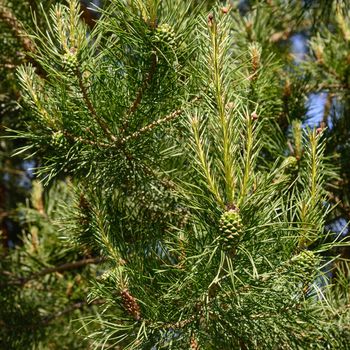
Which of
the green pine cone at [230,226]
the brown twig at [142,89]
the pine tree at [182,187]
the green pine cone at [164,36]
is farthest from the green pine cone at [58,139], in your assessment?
the green pine cone at [230,226]

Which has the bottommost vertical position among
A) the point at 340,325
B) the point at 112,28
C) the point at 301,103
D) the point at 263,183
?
the point at 340,325

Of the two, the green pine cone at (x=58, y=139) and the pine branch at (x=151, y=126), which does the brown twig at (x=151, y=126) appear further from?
the green pine cone at (x=58, y=139)

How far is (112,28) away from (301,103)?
63 centimetres

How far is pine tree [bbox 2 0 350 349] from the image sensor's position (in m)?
0.89

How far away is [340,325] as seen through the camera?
1068 millimetres

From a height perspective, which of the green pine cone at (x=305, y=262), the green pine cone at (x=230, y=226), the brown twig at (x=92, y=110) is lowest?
the green pine cone at (x=305, y=262)

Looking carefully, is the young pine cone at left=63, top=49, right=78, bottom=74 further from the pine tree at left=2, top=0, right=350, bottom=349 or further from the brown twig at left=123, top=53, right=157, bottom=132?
the brown twig at left=123, top=53, right=157, bottom=132

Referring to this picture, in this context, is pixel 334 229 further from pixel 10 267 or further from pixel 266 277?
pixel 10 267

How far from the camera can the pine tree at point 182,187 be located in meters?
0.89

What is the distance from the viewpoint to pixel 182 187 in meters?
1.06

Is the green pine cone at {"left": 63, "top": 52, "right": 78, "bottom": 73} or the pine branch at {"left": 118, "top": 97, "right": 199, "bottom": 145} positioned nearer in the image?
the green pine cone at {"left": 63, "top": 52, "right": 78, "bottom": 73}

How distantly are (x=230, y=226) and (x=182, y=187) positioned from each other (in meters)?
0.21

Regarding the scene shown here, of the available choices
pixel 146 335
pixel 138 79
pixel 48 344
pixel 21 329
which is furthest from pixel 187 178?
pixel 48 344

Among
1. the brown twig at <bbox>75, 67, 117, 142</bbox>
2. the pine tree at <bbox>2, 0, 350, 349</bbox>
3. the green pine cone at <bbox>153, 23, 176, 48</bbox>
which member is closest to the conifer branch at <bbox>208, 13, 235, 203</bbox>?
the pine tree at <bbox>2, 0, 350, 349</bbox>
